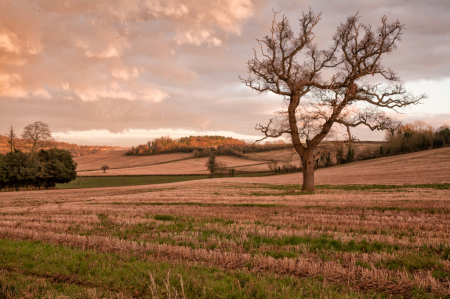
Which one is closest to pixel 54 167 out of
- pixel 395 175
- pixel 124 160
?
pixel 395 175

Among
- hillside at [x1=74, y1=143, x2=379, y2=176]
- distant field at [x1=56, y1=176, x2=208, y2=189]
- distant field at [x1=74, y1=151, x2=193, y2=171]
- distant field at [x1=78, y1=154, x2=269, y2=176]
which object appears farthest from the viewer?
distant field at [x1=74, y1=151, x2=193, y2=171]

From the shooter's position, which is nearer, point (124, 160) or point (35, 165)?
point (35, 165)

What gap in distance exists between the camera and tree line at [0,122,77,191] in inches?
1953

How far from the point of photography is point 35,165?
51.8 meters

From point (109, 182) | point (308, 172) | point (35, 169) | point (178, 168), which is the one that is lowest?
point (109, 182)

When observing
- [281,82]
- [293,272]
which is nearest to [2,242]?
[293,272]

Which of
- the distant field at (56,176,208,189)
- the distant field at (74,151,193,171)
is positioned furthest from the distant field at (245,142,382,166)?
the distant field at (56,176,208,189)

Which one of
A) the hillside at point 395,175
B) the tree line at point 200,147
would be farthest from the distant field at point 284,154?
the hillside at point 395,175

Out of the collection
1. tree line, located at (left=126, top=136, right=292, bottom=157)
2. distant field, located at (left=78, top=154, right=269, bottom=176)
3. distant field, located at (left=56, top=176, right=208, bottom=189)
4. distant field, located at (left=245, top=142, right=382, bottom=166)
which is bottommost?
distant field, located at (left=56, top=176, right=208, bottom=189)

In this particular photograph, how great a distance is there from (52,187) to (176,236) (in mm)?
60645

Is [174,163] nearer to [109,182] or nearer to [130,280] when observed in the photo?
[109,182]

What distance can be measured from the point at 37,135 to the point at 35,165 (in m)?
6.06

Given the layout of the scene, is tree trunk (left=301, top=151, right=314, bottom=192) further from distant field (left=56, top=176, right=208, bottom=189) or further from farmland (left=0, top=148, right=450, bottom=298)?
distant field (left=56, top=176, right=208, bottom=189)

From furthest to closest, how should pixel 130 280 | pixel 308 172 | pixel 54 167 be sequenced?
pixel 54 167
pixel 308 172
pixel 130 280
